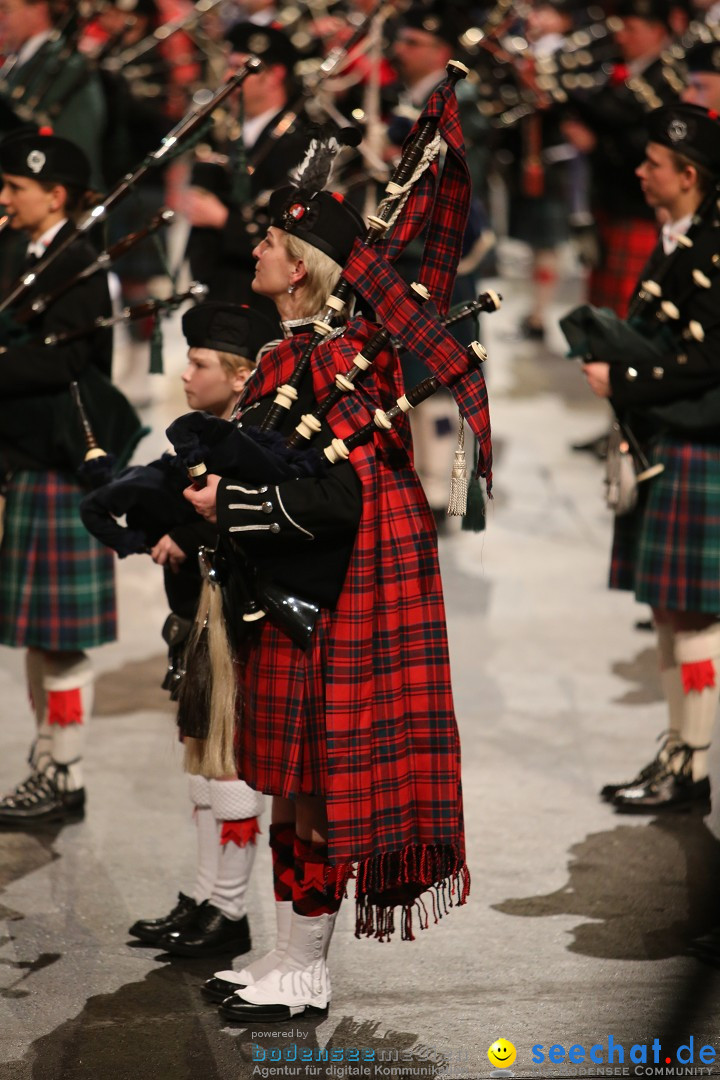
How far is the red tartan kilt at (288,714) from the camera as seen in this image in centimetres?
276

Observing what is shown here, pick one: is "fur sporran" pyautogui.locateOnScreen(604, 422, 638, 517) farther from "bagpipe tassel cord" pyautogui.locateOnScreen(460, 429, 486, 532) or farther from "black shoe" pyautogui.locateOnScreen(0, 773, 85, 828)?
"black shoe" pyautogui.locateOnScreen(0, 773, 85, 828)

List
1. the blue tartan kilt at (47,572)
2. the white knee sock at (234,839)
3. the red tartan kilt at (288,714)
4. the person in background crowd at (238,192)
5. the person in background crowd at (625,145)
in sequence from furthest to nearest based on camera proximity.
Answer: the person in background crowd at (625,145), the person in background crowd at (238,192), the blue tartan kilt at (47,572), the white knee sock at (234,839), the red tartan kilt at (288,714)

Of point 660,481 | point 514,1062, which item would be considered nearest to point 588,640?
point 660,481

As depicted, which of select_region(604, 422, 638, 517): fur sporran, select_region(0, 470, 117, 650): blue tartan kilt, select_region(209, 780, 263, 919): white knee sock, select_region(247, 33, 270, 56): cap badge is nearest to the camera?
select_region(209, 780, 263, 919): white knee sock

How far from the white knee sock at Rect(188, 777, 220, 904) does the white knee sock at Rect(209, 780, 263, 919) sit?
3 centimetres

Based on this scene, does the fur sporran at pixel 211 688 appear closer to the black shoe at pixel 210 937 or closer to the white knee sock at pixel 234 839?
the white knee sock at pixel 234 839

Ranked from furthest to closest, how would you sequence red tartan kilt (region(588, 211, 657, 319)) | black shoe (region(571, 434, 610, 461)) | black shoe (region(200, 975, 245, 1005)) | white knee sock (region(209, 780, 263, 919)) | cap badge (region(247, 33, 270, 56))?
black shoe (region(571, 434, 610, 461)) < red tartan kilt (region(588, 211, 657, 319)) < cap badge (region(247, 33, 270, 56)) < white knee sock (region(209, 780, 263, 919)) < black shoe (region(200, 975, 245, 1005))

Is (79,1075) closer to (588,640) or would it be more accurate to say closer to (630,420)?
(630,420)

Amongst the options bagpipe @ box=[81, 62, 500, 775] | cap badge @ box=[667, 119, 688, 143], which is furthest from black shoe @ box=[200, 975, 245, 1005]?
cap badge @ box=[667, 119, 688, 143]

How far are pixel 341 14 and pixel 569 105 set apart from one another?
238 centimetres

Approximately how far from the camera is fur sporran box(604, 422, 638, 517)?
13.1 ft

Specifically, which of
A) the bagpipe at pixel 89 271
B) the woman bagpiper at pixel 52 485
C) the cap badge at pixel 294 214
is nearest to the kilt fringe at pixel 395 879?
the cap badge at pixel 294 214

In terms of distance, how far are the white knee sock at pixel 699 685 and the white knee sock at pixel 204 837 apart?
1.36 meters

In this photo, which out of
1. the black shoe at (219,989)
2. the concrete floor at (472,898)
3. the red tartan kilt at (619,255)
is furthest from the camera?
the red tartan kilt at (619,255)
